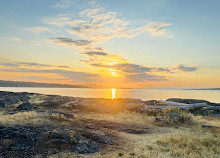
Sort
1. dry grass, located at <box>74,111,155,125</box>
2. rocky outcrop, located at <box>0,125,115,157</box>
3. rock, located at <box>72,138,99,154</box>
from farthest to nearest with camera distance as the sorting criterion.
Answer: dry grass, located at <box>74,111,155,125</box>, rock, located at <box>72,138,99,154</box>, rocky outcrop, located at <box>0,125,115,157</box>

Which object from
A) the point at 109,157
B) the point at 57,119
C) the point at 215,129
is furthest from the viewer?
the point at 57,119

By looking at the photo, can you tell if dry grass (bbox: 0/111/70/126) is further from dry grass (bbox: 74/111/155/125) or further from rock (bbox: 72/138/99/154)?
rock (bbox: 72/138/99/154)

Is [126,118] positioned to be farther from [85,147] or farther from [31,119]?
[85,147]

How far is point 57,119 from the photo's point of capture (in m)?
17.9

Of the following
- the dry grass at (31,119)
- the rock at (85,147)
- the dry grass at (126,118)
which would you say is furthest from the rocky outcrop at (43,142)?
the dry grass at (126,118)

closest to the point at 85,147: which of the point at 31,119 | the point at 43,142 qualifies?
the point at 43,142

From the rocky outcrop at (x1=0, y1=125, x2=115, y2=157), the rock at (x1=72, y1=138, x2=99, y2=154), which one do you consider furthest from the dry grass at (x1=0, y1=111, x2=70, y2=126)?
the rock at (x1=72, y1=138, x2=99, y2=154)

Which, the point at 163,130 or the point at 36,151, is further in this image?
the point at 163,130

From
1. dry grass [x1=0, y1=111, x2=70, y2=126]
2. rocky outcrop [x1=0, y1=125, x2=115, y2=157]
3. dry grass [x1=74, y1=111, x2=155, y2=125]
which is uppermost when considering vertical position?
dry grass [x1=0, y1=111, x2=70, y2=126]

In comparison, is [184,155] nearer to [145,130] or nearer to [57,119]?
[145,130]

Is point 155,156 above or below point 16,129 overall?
below

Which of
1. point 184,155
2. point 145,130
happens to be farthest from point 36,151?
point 145,130

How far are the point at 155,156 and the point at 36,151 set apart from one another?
21.0ft

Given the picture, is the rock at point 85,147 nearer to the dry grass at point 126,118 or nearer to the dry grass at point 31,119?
the dry grass at point 31,119
